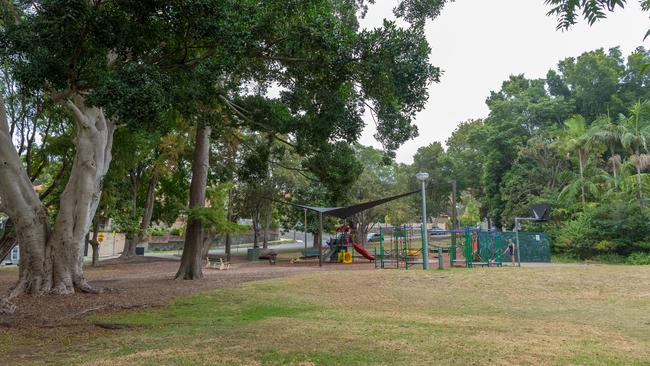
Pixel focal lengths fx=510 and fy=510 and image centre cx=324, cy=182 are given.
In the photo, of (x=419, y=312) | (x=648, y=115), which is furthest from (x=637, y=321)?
(x=648, y=115)

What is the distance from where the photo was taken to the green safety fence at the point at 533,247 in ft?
78.4

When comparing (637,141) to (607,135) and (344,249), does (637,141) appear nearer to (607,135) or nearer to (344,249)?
(607,135)

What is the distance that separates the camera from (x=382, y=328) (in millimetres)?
7438

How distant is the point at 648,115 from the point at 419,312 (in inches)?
1237

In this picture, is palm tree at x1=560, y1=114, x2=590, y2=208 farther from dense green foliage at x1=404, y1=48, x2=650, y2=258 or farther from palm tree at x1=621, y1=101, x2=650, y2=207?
palm tree at x1=621, y1=101, x2=650, y2=207

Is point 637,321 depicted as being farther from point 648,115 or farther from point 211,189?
point 648,115

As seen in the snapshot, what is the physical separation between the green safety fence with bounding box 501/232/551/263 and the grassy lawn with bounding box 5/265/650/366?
1011 cm

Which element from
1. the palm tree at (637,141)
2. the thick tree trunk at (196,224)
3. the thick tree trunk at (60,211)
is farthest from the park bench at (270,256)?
the palm tree at (637,141)

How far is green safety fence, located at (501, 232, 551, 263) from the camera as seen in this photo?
2391cm

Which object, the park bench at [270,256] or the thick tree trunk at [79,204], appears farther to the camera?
the park bench at [270,256]

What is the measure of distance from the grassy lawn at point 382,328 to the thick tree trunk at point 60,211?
3.28 meters

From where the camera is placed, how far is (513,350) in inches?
231

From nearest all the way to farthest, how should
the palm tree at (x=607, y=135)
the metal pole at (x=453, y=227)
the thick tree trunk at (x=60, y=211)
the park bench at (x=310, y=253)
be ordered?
the thick tree trunk at (x=60, y=211), the metal pole at (x=453, y=227), the palm tree at (x=607, y=135), the park bench at (x=310, y=253)

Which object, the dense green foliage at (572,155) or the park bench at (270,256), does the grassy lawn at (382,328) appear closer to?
the dense green foliage at (572,155)
